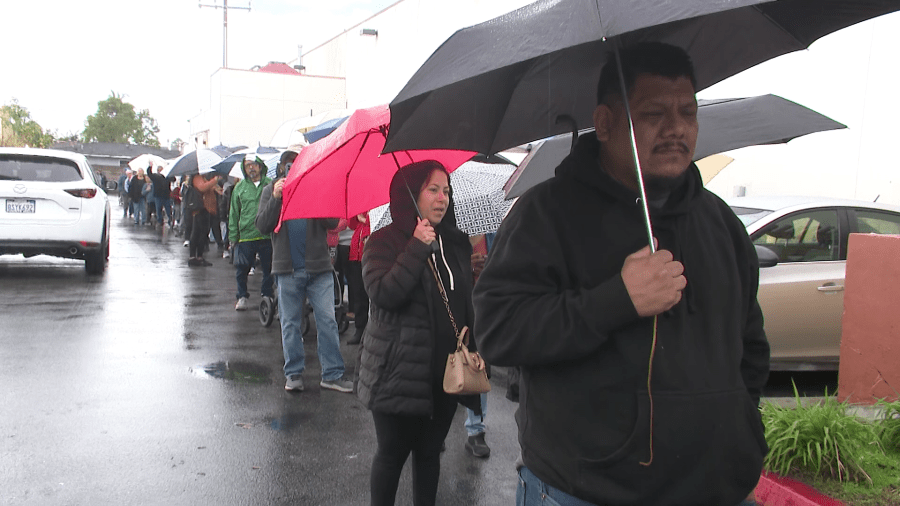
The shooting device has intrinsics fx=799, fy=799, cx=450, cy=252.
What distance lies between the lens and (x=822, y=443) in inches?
155

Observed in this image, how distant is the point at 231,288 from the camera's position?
12703mm

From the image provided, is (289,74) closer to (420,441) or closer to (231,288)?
(231,288)

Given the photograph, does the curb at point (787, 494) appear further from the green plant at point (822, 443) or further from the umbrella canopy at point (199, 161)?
the umbrella canopy at point (199, 161)

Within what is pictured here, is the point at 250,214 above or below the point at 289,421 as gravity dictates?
above

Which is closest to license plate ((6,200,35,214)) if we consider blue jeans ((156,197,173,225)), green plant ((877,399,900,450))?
green plant ((877,399,900,450))

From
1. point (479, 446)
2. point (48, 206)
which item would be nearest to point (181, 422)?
point (479, 446)

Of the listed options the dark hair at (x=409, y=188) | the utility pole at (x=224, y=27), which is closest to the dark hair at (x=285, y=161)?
the dark hair at (x=409, y=188)

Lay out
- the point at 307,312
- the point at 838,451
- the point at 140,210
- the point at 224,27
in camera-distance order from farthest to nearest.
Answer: the point at 224,27
the point at 140,210
the point at 307,312
the point at 838,451

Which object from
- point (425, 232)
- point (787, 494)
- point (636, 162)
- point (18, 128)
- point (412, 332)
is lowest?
point (787, 494)

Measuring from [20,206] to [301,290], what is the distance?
7.71m

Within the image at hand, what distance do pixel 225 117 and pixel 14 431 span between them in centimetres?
3442

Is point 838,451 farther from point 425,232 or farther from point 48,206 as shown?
point 48,206

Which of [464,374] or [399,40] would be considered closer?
[464,374]

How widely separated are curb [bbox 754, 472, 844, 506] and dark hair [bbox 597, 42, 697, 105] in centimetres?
258
